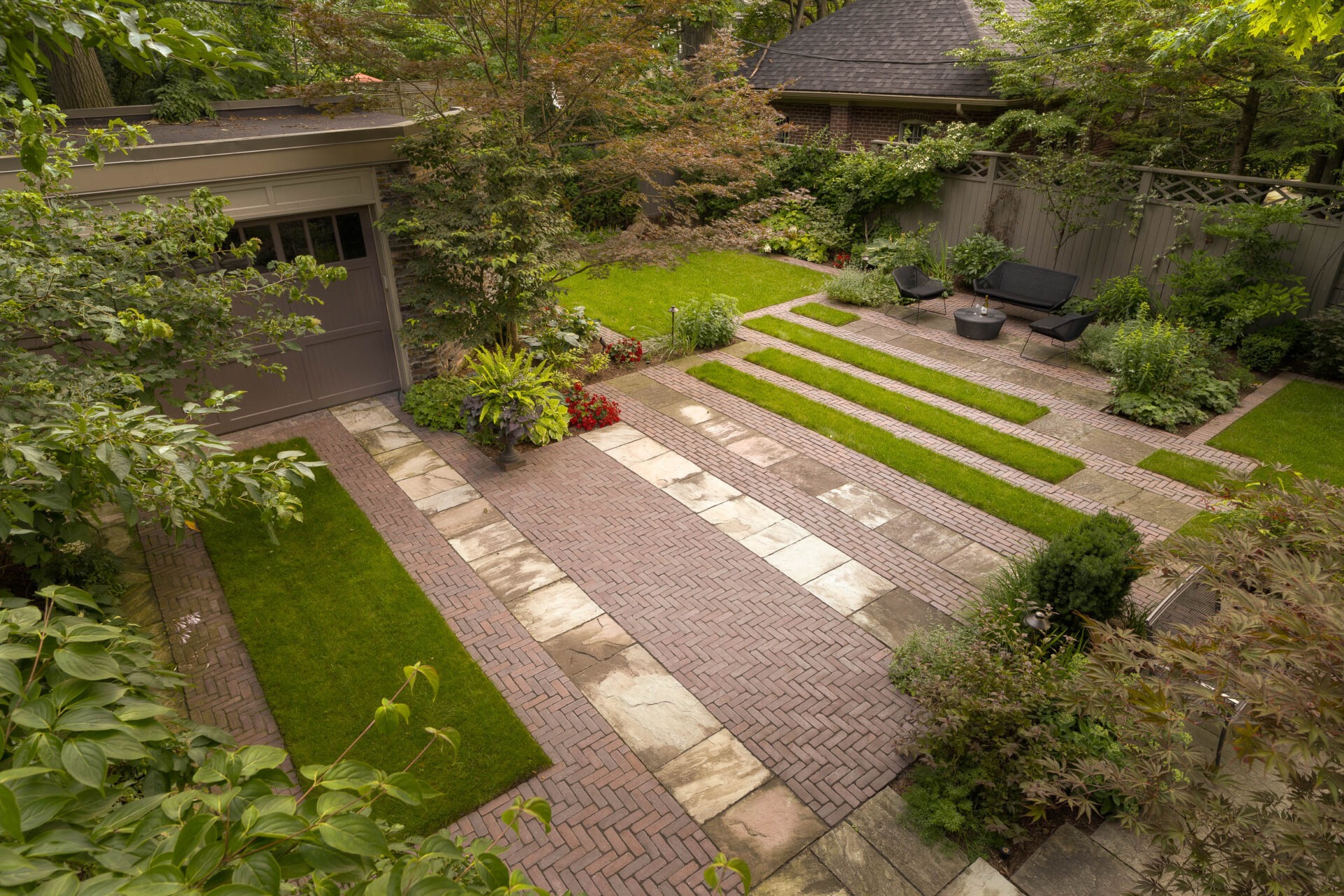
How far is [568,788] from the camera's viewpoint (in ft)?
17.1

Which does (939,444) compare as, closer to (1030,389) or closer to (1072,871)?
(1030,389)

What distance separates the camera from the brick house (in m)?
17.2

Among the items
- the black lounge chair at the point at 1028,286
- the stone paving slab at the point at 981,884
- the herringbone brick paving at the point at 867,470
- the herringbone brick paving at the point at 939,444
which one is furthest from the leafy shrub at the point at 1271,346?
the stone paving slab at the point at 981,884

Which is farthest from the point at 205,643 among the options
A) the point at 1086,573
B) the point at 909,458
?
the point at 909,458

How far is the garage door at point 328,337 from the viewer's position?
946 centimetres

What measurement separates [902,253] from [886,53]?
6.84 meters

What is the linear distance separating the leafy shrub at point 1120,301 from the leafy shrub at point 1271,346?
1.54m

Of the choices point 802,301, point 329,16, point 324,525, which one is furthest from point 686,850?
point 802,301

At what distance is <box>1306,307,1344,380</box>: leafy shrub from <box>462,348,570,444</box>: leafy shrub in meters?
10.9

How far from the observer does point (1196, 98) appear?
1377 centimetres

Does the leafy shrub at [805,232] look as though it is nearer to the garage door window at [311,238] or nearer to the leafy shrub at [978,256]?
the leafy shrub at [978,256]

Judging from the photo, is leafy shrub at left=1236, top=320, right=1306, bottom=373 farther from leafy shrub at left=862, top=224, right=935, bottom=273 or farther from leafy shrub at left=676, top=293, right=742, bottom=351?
leafy shrub at left=676, top=293, right=742, bottom=351

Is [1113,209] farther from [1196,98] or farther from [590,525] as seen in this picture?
[590,525]

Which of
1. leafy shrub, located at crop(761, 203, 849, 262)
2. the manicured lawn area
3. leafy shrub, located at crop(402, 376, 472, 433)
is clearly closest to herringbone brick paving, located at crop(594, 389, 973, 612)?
Answer: leafy shrub, located at crop(402, 376, 472, 433)
